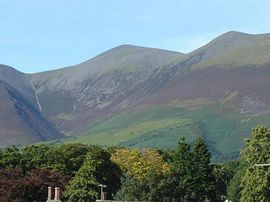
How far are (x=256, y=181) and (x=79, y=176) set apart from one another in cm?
2287

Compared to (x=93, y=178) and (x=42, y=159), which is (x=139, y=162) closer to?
(x=42, y=159)

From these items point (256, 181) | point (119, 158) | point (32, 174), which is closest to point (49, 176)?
point (32, 174)

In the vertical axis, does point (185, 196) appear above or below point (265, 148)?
below

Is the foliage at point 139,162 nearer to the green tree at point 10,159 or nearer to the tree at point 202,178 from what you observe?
the tree at point 202,178

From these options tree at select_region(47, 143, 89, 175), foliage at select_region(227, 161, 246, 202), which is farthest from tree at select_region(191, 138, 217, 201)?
tree at select_region(47, 143, 89, 175)

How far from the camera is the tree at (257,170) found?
85.1 metres

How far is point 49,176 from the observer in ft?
328

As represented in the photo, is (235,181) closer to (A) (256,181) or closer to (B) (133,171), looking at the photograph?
(B) (133,171)

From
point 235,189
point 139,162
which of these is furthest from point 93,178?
point 139,162

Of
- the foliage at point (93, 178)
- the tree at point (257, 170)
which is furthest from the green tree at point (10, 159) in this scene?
the tree at point (257, 170)

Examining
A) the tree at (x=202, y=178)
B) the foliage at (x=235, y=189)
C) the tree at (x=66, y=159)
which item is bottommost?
the foliage at (x=235, y=189)

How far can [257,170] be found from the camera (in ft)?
281

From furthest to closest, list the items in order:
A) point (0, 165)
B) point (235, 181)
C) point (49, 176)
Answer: point (235, 181) → point (0, 165) → point (49, 176)

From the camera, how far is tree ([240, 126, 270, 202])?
3351 inches
